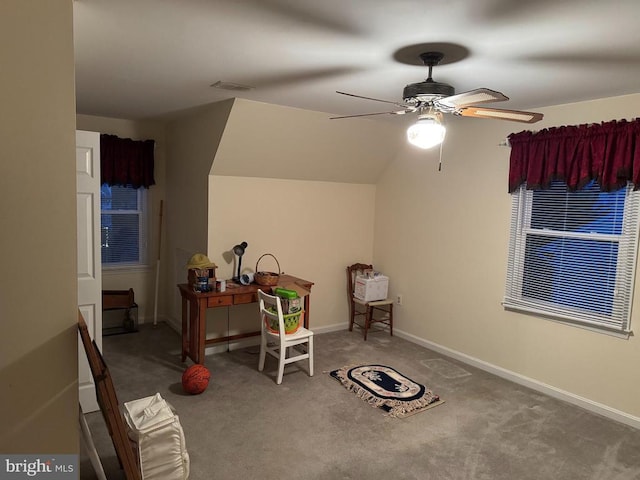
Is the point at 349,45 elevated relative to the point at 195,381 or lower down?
elevated

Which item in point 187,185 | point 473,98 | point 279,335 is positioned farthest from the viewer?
point 187,185

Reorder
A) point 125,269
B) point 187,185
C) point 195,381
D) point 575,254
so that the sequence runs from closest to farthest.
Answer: point 195,381, point 575,254, point 187,185, point 125,269

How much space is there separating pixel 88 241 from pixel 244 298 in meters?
1.46

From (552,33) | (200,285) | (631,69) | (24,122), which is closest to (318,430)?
(200,285)

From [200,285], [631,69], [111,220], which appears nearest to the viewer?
[631,69]

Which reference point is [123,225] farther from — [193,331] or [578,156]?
[578,156]

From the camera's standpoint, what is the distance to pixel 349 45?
2309 mm

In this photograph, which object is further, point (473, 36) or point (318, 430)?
point (318, 430)

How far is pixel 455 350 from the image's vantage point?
447 centimetres

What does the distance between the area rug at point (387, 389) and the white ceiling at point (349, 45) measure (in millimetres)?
2423

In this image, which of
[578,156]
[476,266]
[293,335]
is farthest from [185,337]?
[578,156]

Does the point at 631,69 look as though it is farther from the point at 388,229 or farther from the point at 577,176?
the point at 388,229

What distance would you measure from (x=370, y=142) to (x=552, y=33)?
2.77 meters

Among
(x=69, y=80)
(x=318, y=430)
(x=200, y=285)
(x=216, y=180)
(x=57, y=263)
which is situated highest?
(x=69, y=80)
